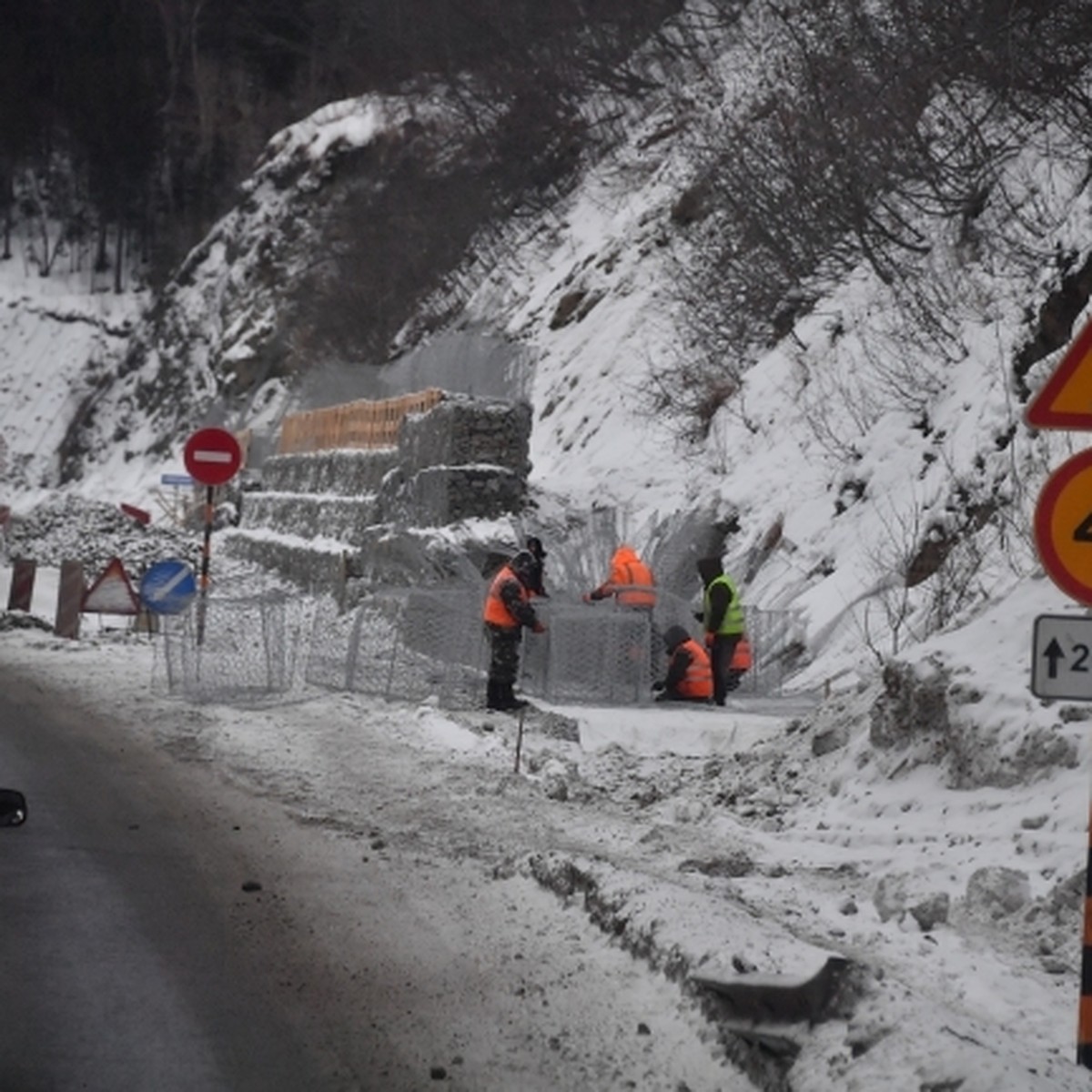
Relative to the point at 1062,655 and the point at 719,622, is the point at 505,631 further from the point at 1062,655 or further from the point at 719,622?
the point at 1062,655

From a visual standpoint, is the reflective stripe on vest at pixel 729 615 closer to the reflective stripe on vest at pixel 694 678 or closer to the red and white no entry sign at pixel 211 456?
the reflective stripe on vest at pixel 694 678

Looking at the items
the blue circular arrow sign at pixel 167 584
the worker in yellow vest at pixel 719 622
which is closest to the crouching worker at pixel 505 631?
the worker in yellow vest at pixel 719 622

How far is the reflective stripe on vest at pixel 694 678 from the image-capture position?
55.4 ft

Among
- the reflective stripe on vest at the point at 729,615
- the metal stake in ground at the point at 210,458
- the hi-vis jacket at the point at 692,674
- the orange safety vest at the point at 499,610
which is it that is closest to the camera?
the orange safety vest at the point at 499,610

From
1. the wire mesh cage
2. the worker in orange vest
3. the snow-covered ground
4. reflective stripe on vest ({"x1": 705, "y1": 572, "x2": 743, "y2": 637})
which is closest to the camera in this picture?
the snow-covered ground

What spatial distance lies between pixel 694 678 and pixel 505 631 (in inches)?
79.2

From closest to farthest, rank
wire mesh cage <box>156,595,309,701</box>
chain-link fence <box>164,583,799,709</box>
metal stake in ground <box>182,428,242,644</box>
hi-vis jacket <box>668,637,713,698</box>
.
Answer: wire mesh cage <box>156,595,309,701</box>, chain-link fence <box>164,583,799,709</box>, hi-vis jacket <box>668,637,713,698</box>, metal stake in ground <box>182,428,242,644</box>

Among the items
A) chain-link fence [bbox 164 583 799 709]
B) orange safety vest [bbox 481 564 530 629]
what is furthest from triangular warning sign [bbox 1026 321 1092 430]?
chain-link fence [bbox 164 583 799 709]

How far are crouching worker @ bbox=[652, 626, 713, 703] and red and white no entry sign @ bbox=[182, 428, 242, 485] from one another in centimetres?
562

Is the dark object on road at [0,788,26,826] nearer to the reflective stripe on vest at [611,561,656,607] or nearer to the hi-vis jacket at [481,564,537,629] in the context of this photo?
the hi-vis jacket at [481,564,537,629]

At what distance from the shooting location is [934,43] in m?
19.9

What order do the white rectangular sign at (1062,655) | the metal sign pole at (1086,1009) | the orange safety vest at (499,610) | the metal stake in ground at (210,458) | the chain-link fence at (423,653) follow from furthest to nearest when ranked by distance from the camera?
the metal stake in ground at (210,458), the chain-link fence at (423,653), the orange safety vest at (499,610), the white rectangular sign at (1062,655), the metal sign pole at (1086,1009)

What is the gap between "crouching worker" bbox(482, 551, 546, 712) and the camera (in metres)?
15.7

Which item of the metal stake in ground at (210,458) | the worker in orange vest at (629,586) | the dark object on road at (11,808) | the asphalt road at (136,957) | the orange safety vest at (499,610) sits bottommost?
the asphalt road at (136,957)
